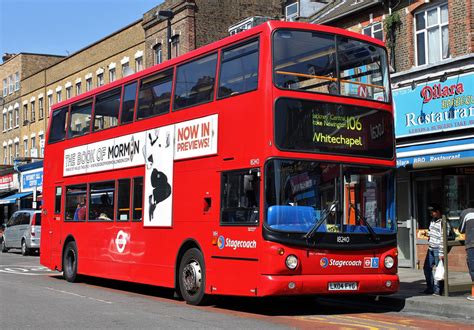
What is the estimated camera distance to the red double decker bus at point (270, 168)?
10.7 m

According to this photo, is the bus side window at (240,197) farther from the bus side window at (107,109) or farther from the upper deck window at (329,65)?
the bus side window at (107,109)

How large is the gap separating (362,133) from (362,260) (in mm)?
2120

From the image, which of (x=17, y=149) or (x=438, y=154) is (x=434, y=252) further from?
(x=17, y=149)

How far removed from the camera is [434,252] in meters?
13.5

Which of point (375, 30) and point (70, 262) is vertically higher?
point (375, 30)

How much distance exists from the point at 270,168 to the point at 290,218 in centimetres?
83

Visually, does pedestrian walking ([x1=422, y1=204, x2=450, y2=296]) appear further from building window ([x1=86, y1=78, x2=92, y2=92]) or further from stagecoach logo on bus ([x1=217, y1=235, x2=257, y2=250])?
building window ([x1=86, y1=78, x2=92, y2=92])

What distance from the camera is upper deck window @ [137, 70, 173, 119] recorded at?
13797 millimetres

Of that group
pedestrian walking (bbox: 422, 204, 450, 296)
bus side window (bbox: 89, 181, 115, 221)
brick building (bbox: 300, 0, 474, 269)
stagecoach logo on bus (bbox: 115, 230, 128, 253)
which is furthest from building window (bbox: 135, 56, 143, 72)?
pedestrian walking (bbox: 422, 204, 450, 296)

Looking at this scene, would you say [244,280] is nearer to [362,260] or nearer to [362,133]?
[362,260]

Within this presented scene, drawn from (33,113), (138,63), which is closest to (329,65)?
(138,63)

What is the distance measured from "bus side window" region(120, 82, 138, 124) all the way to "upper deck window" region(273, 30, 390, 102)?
4908 millimetres

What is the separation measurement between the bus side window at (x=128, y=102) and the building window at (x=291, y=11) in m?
16.0

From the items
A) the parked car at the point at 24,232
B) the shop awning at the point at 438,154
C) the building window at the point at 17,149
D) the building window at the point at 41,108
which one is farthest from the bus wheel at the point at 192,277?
the building window at the point at 17,149
